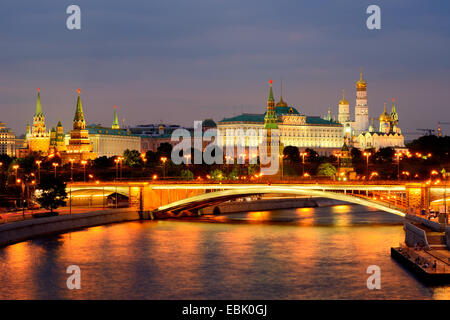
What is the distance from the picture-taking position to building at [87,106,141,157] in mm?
158375

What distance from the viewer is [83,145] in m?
142

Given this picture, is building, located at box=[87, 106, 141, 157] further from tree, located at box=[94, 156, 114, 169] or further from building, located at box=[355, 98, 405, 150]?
building, located at box=[355, 98, 405, 150]

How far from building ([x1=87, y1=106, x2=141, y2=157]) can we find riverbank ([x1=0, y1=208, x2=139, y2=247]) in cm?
9858

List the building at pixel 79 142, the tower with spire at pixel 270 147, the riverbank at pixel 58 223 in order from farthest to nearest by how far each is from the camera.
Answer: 1. the building at pixel 79 142
2. the tower with spire at pixel 270 147
3. the riverbank at pixel 58 223

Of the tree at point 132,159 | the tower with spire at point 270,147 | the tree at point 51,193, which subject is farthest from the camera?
the tree at point 132,159

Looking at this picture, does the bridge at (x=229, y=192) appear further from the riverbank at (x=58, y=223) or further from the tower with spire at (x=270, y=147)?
the tower with spire at (x=270, y=147)

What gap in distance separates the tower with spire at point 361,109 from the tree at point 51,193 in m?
139

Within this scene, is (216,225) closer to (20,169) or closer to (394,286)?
(394,286)

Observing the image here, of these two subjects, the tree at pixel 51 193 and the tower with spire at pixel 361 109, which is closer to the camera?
the tree at pixel 51 193

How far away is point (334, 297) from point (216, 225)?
2564cm

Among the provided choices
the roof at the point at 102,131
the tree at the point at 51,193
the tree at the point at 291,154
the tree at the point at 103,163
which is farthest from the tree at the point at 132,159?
the tree at the point at 51,193

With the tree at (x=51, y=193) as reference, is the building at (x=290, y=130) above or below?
above

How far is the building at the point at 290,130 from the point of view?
516ft
